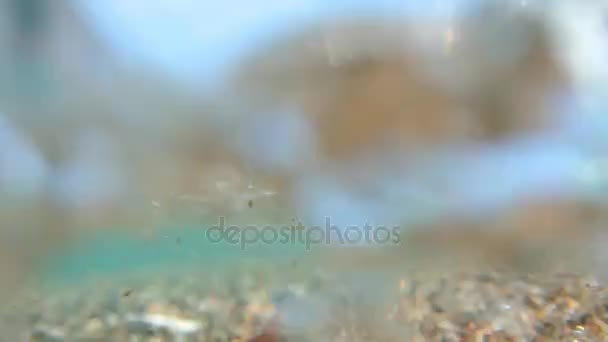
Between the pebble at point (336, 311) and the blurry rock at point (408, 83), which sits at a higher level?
the blurry rock at point (408, 83)

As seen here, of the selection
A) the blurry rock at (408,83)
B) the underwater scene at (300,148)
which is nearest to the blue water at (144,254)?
the underwater scene at (300,148)

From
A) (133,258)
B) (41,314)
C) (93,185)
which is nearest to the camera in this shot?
(41,314)

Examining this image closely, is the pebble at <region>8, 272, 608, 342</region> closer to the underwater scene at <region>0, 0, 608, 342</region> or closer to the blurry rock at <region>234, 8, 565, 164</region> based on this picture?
the underwater scene at <region>0, 0, 608, 342</region>

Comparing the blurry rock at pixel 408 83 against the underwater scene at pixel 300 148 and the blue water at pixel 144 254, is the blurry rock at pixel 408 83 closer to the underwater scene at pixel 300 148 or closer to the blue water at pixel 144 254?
the underwater scene at pixel 300 148

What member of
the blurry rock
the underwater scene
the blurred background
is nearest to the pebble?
the underwater scene

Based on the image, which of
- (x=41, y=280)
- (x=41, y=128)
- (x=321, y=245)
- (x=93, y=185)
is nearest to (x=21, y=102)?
(x=41, y=128)

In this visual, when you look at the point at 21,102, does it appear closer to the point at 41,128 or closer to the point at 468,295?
the point at 41,128

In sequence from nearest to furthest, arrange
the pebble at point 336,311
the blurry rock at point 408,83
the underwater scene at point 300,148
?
the pebble at point 336,311 → the underwater scene at point 300,148 → the blurry rock at point 408,83

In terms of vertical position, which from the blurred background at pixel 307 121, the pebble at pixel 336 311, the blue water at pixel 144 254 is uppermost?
the blurred background at pixel 307 121
